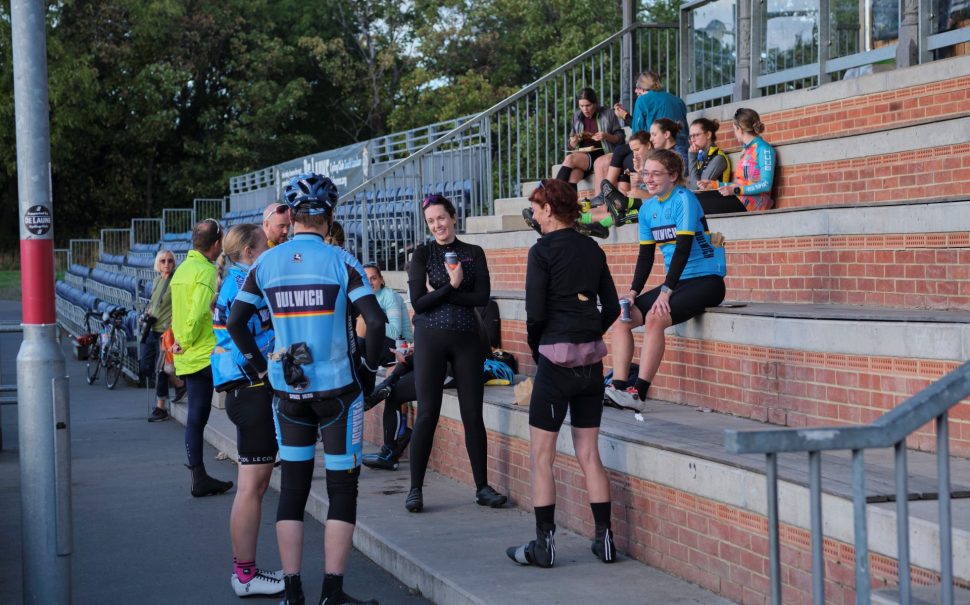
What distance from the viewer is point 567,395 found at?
234 inches

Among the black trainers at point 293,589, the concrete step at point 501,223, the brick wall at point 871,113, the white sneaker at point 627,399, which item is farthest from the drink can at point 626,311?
the concrete step at point 501,223

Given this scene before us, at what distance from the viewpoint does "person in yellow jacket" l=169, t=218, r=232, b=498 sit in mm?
8453

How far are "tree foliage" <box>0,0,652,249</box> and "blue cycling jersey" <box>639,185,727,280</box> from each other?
113 feet

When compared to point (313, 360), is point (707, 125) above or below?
above

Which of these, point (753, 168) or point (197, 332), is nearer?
point (197, 332)

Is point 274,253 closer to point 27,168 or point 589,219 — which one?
point 27,168

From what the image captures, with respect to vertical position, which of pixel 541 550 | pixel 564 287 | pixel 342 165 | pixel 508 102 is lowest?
pixel 541 550

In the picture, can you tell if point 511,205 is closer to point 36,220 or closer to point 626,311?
point 626,311

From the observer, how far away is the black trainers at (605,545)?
5938 millimetres

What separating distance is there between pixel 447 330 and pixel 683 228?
62.4 inches

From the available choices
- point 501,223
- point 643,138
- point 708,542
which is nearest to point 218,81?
point 501,223

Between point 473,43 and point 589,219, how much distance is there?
3294 centimetres

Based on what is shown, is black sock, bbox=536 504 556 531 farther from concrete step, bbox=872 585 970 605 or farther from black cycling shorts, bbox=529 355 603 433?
concrete step, bbox=872 585 970 605

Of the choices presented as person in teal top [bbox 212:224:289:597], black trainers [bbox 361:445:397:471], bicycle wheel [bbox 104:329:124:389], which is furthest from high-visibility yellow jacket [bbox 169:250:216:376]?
bicycle wheel [bbox 104:329:124:389]
